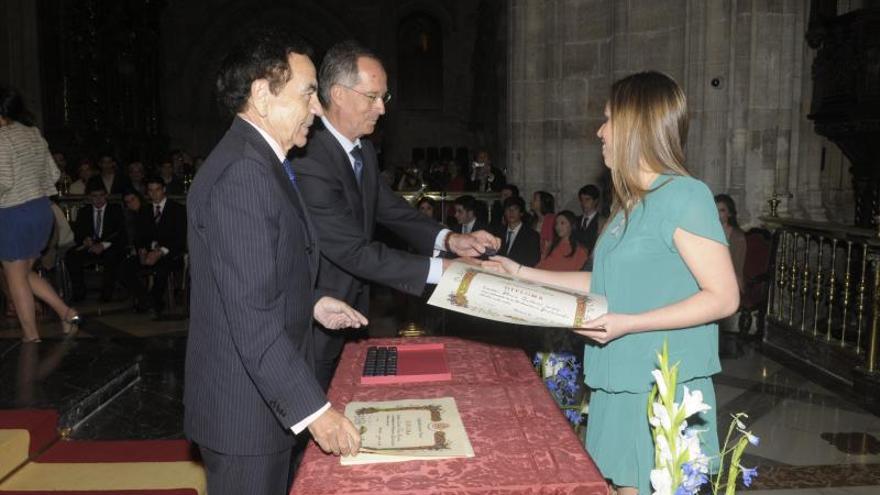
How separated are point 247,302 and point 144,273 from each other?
720 cm

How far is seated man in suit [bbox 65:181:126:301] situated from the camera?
891 centimetres

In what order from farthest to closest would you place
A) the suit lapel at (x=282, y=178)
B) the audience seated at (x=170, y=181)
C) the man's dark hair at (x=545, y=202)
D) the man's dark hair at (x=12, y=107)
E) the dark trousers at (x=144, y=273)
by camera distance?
the audience seated at (x=170, y=181)
the dark trousers at (x=144, y=273)
the man's dark hair at (x=545, y=202)
the man's dark hair at (x=12, y=107)
the suit lapel at (x=282, y=178)

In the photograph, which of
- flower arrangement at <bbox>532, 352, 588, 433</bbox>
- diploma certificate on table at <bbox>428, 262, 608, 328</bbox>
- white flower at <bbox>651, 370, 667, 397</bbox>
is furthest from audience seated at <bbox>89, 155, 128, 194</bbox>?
white flower at <bbox>651, 370, 667, 397</bbox>

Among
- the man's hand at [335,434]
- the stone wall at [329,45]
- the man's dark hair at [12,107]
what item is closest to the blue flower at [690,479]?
the man's hand at [335,434]

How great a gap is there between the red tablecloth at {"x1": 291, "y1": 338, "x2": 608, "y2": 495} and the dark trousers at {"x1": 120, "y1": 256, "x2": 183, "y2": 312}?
6430mm

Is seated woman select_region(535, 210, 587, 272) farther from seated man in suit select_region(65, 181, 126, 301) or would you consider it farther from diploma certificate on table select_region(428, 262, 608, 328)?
seated man in suit select_region(65, 181, 126, 301)

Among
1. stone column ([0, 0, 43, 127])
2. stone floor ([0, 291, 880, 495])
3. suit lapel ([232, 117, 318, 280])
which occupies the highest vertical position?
stone column ([0, 0, 43, 127])

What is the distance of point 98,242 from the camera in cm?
895

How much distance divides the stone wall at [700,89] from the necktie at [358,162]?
16.6 feet

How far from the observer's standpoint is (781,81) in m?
7.15

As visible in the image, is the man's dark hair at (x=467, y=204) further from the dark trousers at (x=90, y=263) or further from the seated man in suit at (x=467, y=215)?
the dark trousers at (x=90, y=263)

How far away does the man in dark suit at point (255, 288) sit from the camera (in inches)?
70.6

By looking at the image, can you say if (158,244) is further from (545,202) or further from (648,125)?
(648,125)

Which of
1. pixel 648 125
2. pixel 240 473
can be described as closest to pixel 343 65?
pixel 648 125
